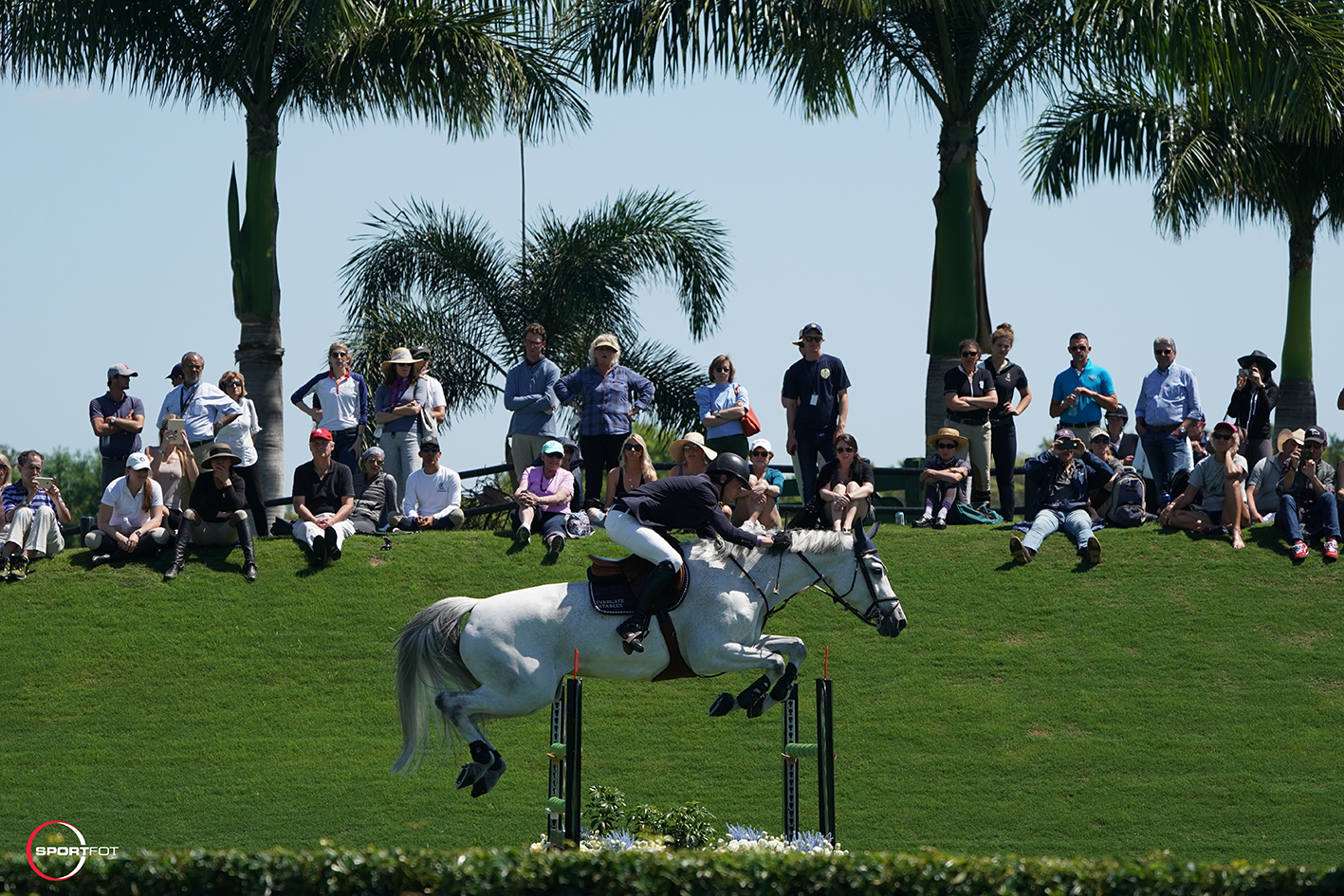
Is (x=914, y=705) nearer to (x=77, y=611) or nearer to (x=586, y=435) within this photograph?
(x=586, y=435)

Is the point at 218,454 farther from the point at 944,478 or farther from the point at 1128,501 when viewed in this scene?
the point at 1128,501

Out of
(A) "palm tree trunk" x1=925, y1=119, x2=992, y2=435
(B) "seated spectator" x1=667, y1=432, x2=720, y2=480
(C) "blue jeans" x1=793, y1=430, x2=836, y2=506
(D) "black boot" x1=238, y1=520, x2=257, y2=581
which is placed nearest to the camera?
(B) "seated spectator" x1=667, y1=432, x2=720, y2=480

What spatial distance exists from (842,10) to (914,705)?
7665mm

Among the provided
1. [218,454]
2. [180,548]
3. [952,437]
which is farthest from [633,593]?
[180,548]

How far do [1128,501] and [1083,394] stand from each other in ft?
4.12

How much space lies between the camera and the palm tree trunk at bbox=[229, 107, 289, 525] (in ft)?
59.1

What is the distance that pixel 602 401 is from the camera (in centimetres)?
1574

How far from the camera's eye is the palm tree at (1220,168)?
68.2 ft

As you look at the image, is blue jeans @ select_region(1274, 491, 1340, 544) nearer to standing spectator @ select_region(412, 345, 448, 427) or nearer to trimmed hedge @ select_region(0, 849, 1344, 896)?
trimmed hedge @ select_region(0, 849, 1344, 896)

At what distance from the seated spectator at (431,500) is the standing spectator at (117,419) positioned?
297 centimetres

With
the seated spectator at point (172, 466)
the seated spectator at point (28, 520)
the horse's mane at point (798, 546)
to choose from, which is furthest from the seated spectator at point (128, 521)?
the horse's mane at point (798, 546)

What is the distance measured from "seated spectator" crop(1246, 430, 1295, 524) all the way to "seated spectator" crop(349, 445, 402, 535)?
9.22 metres

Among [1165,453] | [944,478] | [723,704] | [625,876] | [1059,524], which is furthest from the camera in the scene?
[1165,453]

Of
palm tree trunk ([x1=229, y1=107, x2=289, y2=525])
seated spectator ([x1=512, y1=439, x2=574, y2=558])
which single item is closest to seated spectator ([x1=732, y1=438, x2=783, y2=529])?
seated spectator ([x1=512, y1=439, x2=574, y2=558])
